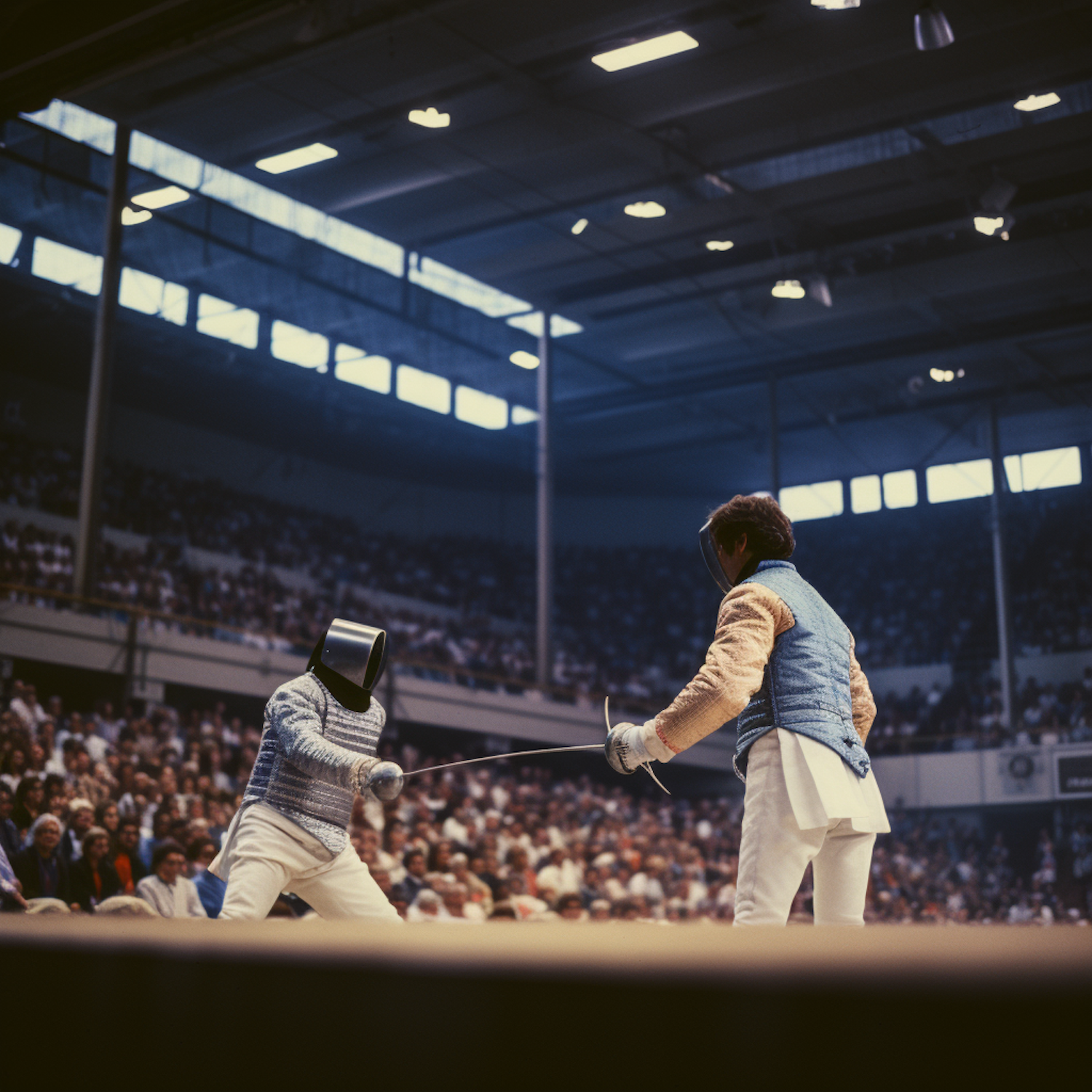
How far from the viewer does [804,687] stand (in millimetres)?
2834

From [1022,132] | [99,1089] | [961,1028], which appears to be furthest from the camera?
[1022,132]

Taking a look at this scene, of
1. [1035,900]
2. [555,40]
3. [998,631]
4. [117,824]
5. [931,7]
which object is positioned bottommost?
[1035,900]

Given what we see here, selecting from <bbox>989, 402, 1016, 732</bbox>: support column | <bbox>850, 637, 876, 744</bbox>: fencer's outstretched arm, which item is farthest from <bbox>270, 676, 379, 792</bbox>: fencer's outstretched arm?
<bbox>989, 402, 1016, 732</bbox>: support column

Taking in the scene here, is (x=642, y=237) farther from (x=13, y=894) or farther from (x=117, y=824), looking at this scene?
(x=13, y=894)

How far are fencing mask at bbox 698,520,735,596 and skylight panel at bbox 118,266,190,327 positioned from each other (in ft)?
40.2

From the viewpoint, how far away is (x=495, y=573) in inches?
890

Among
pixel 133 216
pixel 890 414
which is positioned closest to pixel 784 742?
pixel 133 216

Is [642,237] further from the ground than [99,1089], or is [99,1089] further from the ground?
[642,237]

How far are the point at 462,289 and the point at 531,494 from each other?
767cm

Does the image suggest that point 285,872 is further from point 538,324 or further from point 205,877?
point 538,324

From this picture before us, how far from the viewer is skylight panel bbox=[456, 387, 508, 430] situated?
19266mm

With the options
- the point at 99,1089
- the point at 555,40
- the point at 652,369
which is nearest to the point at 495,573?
the point at 652,369

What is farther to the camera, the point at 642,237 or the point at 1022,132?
the point at 642,237

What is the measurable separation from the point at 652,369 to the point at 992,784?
8.29m
